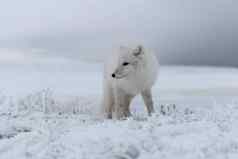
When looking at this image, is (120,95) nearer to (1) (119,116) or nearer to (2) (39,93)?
(1) (119,116)

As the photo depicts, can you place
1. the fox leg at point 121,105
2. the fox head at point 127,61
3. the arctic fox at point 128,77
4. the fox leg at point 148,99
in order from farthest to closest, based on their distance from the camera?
1. the fox leg at point 148,99
2. the fox leg at point 121,105
3. the arctic fox at point 128,77
4. the fox head at point 127,61

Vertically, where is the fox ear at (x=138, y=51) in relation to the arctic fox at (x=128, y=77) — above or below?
above

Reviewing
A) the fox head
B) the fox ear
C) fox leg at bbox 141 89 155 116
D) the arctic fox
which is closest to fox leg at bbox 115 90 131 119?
the arctic fox

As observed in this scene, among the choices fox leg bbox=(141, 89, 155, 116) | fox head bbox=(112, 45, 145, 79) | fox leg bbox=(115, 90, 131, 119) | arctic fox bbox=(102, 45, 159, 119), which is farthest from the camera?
fox leg bbox=(141, 89, 155, 116)

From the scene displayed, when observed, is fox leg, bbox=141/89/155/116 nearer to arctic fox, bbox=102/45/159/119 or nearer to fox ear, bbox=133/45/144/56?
arctic fox, bbox=102/45/159/119

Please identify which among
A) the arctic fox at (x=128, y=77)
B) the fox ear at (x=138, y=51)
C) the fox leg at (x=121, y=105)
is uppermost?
the fox ear at (x=138, y=51)

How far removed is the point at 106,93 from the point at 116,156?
7659 mm

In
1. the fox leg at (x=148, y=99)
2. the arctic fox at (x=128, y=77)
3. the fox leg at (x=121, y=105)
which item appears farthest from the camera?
the fox leg at (x=148, y=99)

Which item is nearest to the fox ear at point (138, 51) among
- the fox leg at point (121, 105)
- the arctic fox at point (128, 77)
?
the arctic fox at point (128, 77)

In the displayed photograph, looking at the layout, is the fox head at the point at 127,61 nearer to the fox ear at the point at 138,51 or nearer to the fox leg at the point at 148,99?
the fox ear at the point at 138,51

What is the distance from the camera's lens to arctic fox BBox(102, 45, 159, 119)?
44.6 feet

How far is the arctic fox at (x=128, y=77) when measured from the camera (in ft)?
44.6

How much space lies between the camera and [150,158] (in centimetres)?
802

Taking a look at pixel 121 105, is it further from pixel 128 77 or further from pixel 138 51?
pixel 138 51
